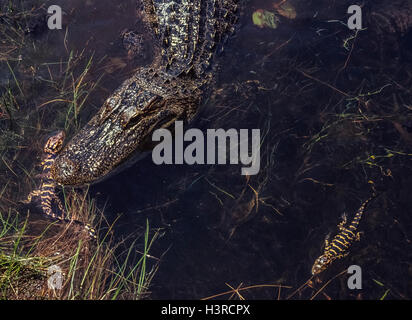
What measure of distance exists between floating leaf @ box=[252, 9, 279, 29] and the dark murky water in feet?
0.28

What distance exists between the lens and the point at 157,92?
171 inches

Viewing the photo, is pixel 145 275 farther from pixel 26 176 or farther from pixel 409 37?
pixel 409 37

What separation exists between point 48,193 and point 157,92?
1621mm

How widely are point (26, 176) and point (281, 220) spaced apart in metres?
2.70

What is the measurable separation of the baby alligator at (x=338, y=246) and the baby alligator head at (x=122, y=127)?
217 centimetres

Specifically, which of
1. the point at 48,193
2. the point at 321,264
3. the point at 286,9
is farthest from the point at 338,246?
the point at 286,9

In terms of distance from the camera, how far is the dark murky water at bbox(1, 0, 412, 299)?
3.47 metres

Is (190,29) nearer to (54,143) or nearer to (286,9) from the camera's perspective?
(286,9)

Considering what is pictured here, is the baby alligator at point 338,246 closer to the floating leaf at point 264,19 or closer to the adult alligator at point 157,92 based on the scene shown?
the adult alligator at point 157,92

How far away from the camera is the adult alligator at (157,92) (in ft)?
12.7
